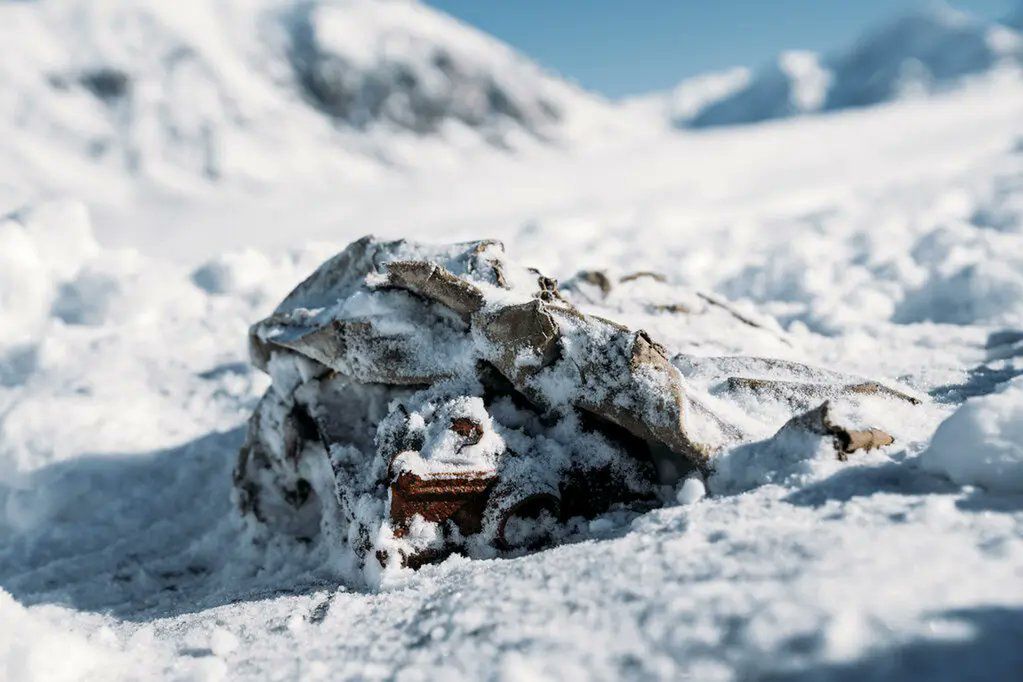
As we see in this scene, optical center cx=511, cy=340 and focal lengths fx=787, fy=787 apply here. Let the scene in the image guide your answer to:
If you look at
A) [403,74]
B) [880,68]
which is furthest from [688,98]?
[403,74]

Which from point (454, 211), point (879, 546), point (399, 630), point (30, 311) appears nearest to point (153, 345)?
point (30, 311)

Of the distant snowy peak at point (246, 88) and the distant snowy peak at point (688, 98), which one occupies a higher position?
the distant snowy peak at point (688, 98)

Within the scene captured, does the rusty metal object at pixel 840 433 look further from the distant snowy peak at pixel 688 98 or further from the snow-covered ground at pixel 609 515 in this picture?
the distant snowy peak at pixel 688 98

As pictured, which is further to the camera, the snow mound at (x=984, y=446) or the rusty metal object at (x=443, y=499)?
the rusty metal object at (x=443, y=499)

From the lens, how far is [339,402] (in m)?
3.71

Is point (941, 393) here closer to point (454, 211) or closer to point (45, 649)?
point (45, 649)

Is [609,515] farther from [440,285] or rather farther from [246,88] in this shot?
[246,88]

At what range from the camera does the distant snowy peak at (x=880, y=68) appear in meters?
49.9

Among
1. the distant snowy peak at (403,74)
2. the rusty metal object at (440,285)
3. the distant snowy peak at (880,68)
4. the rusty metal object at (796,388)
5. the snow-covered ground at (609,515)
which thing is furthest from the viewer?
the distant snowy peak at (880,68)

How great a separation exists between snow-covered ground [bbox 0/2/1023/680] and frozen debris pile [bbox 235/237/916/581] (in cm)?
19

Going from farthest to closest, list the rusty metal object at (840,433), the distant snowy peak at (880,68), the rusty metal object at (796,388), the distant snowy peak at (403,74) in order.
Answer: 1. the distant snowy peak at (880,68)
2. the distant snowy peak at (403,74)
3. the rusty metal object at (796,388)
4. the rusty metal object at (840,433)


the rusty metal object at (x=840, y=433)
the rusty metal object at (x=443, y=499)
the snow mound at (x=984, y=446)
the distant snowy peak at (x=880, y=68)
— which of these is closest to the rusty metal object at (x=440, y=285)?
the rusty metal object at (x=443, y=499)

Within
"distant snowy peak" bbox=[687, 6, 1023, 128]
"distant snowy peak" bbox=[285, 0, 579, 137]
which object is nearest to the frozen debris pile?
"distant snowy peak" bbox=[285, 0, 579, 137]

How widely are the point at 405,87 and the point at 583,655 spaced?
1239 inches
